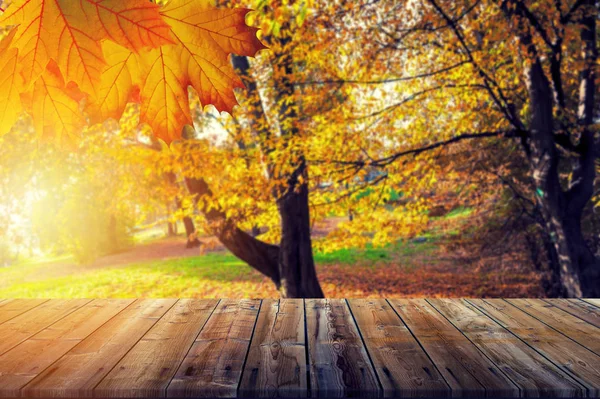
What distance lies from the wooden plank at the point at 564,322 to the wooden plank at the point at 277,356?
1.27 metres

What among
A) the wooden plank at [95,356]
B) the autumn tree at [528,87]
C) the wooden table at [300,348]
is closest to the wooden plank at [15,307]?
the wooden table at [300,348]

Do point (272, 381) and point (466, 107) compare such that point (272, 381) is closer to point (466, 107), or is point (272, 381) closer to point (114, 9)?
point (114, 9)

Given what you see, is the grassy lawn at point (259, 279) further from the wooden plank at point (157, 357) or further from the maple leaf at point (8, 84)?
the maple leaf at point (8, 84)

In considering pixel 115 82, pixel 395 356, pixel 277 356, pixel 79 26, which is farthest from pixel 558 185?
pixel 79 26

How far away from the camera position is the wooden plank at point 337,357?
1.62 metres

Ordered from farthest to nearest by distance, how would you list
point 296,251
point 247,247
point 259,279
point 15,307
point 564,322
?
point 259,279 < point 247,247 < point 296,251 < point 15,307 < point 564,322

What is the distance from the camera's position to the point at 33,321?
2490 mm

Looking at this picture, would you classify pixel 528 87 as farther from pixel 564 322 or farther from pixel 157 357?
pixel 157 357

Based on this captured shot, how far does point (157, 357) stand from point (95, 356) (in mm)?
273

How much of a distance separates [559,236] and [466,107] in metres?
2.47

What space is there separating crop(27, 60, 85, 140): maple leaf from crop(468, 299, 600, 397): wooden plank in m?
2.06

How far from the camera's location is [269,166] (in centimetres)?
666

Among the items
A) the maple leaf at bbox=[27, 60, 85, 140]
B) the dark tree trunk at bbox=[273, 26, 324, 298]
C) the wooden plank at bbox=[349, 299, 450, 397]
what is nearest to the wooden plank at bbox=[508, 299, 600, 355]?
the wooden plank at bbox=[349, 299, 450, 397]

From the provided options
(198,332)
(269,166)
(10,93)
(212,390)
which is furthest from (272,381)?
(269,166)
